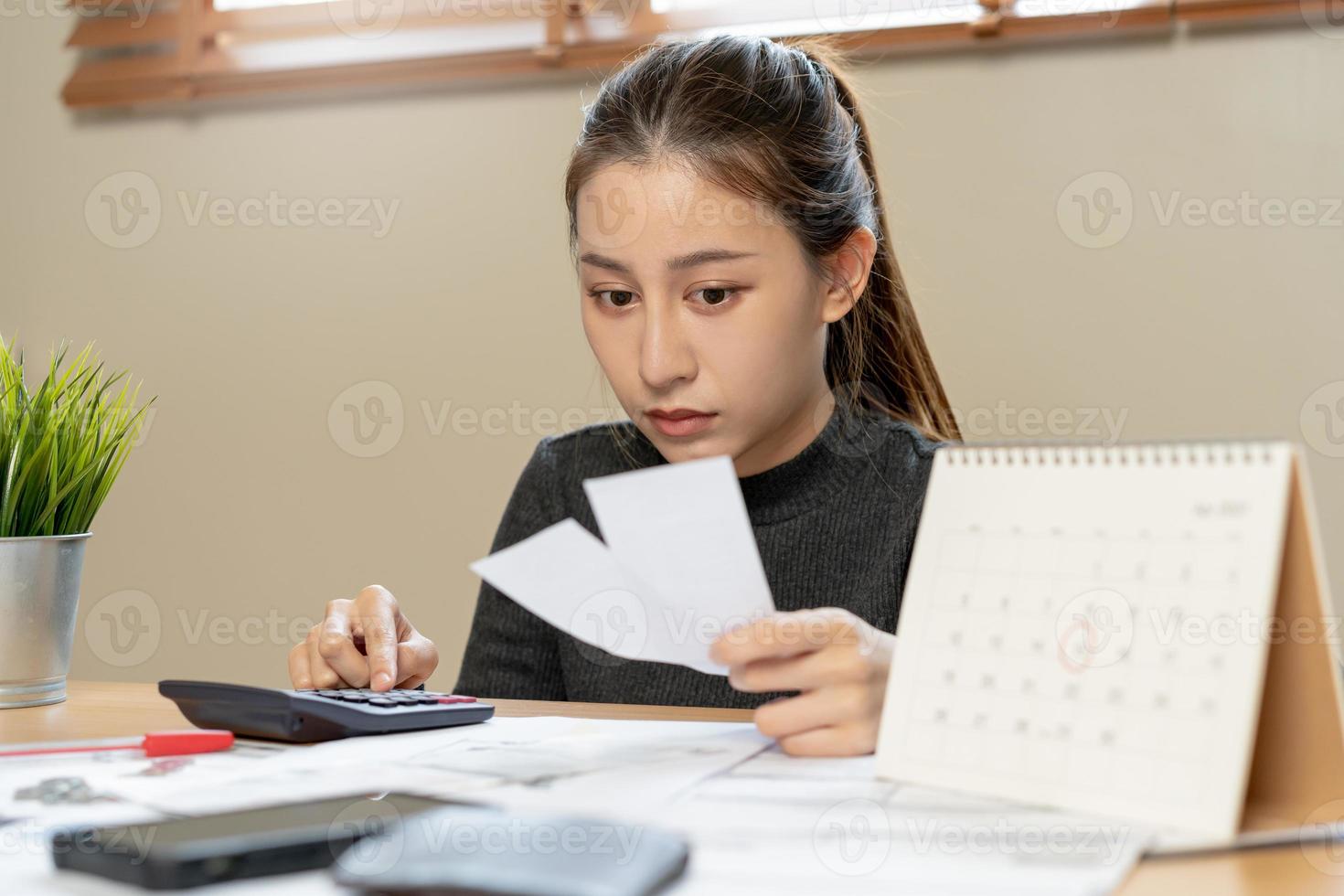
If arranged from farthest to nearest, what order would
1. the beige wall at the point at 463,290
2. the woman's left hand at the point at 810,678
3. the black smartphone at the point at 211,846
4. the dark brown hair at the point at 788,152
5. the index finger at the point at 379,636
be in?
1. the beige wall at the point at 463,290
2. the dark brown hair at the point at 788,152
3. the index finger at the point at 379,636
4. the woman's left hand at the point at 810,678
5. the black smartphone at the point at 211,846

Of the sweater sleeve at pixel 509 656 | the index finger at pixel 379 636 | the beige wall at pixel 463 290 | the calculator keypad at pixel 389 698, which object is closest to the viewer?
the calculator keypad at pixel 389 698

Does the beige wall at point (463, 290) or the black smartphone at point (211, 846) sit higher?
the beige wall at point (463, 290)

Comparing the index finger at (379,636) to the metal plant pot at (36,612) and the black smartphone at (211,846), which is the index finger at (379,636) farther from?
the black smartphone at (211,846)

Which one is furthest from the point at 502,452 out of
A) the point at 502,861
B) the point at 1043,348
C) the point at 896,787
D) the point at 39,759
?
the point at 502,861

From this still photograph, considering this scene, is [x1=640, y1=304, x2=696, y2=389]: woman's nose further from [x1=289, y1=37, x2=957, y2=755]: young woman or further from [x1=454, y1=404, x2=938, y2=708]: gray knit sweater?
[x1=454, y1=404, x2=938, y2=708]: gray knit sweater

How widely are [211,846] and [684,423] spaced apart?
623 millimetres

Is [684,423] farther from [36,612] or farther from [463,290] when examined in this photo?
[463,290]

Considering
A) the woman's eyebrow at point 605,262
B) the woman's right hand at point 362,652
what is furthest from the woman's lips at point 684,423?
the woman's right hand at point 362,652

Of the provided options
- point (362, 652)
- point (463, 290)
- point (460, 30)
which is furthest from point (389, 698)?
point (460, 30)

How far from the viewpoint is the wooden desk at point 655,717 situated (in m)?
0.41

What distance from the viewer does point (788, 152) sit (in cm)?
106

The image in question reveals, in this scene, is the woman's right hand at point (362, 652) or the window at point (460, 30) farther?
Result: the window at point (460, 30)

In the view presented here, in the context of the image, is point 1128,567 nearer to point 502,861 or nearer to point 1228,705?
point 1228,705

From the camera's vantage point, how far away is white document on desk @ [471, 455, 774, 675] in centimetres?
54
